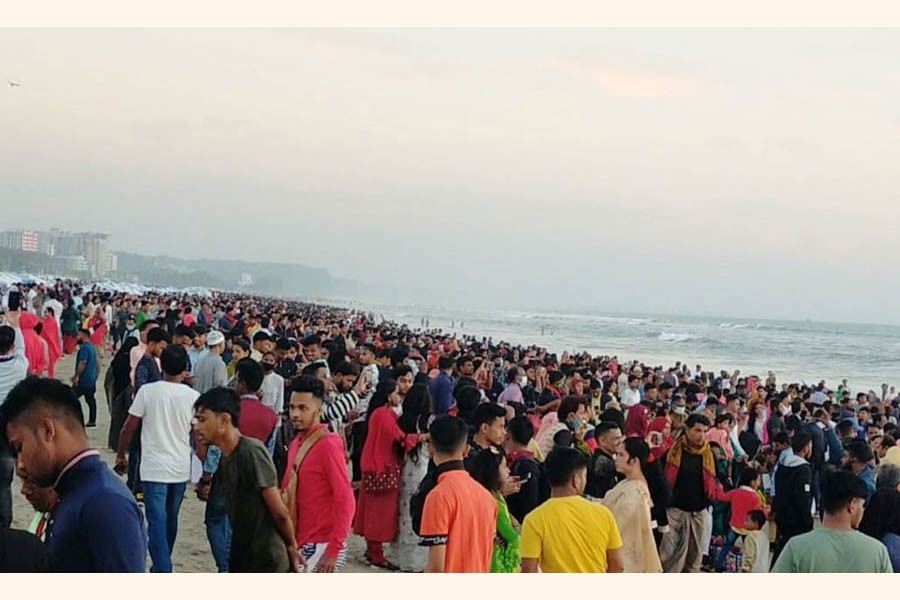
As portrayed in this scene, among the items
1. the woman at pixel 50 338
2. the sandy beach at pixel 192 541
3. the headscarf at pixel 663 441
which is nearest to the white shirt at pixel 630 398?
the headscarf at pixel 663 441

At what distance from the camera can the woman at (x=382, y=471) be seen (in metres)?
6.64

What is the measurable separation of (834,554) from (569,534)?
46.6 inches

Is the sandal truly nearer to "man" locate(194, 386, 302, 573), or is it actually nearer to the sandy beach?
the sandy beach

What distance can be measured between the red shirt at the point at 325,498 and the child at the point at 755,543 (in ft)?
15.3

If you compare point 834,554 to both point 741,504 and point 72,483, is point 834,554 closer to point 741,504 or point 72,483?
point 72,483

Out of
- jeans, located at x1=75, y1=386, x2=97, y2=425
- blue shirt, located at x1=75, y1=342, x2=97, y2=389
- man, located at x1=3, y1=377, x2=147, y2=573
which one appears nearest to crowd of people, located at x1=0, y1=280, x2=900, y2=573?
man, located at x1=3, y1=377, x2=147, y2=573

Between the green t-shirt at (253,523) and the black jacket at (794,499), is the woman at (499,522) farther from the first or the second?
the black jacket at (794,499)

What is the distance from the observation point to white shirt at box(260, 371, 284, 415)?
768cm

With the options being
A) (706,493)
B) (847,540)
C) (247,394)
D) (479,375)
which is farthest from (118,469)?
(479,375)

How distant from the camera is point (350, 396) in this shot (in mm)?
7617

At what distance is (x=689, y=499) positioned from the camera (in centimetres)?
691

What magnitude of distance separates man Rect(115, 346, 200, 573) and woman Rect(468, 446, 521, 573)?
208 centimetres
